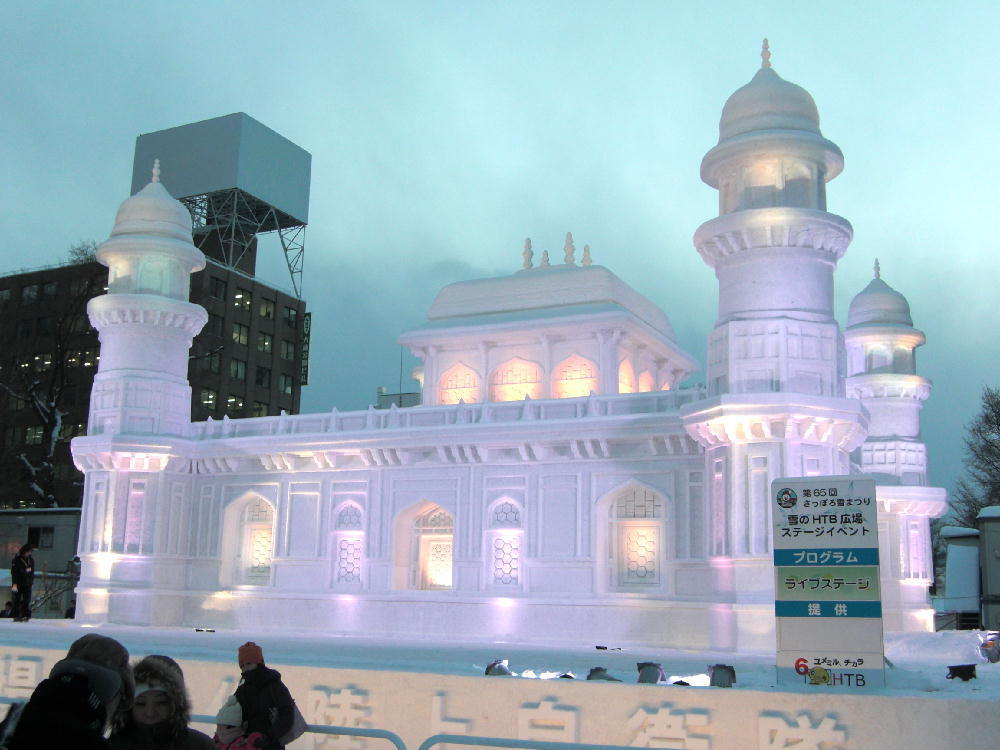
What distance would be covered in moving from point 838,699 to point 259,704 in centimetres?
582

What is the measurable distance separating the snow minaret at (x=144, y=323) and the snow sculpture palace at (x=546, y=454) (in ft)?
0.25

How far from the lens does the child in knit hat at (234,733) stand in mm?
7516

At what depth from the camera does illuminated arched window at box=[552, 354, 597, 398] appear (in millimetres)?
30361

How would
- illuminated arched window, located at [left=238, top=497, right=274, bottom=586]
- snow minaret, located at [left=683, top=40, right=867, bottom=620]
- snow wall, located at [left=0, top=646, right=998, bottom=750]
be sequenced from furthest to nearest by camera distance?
illuminated arched window, located at [left=238, top=497, right=274, bottom=586] → snow minaret, located at [left=683, top=40, right=867, bottom=620] → snow wall, located at [left=0, top=646, right=998, bottom=750]

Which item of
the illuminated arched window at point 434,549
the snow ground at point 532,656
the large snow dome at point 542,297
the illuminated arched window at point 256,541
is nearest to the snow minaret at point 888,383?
the large snow dome at point 542,297

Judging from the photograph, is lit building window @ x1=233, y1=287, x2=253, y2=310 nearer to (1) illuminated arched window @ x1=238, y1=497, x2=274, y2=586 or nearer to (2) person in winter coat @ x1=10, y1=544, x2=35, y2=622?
(1) illuminated arched window @ x1=238, y1=497, x2=274, y2=586

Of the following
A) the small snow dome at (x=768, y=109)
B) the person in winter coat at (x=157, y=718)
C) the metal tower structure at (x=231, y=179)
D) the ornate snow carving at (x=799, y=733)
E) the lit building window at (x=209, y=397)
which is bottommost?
the ornate snow carving at (x=799, y=733)

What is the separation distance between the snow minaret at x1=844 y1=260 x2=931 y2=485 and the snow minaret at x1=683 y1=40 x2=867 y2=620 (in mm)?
10834

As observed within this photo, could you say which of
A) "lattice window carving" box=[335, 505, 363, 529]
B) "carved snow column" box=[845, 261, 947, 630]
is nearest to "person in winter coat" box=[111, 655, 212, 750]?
"lattice window carving" box=[335, 505, 363, 529]

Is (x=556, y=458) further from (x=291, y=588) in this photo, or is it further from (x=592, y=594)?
(x=291, y=588)

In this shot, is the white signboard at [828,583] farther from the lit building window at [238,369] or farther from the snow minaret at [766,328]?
the lit building window at [238,369]

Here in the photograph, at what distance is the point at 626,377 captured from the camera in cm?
3164

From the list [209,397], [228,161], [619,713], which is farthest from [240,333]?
[619,713]

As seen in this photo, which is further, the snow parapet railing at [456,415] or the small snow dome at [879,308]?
the small snow dome at [879,308]
